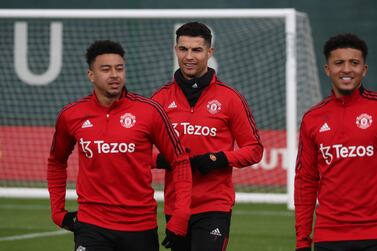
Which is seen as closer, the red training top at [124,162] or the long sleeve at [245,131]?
the red training top at [124,162]

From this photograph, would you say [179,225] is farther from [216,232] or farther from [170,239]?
[216,232]

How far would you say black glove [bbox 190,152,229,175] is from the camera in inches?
295

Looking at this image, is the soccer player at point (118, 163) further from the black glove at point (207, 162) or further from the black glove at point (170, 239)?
the black glove at point (207, 162)

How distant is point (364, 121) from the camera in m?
6.74

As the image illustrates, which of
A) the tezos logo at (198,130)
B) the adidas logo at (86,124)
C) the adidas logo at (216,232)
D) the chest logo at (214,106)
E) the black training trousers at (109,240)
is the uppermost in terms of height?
the chest logo at (214,106)

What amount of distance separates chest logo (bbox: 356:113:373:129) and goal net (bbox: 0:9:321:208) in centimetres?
915

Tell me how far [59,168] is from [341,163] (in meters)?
2.00

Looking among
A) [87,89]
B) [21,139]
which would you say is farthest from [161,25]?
[21,139]

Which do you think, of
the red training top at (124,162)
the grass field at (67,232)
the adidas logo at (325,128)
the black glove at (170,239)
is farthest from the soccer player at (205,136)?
the grass field at (67,232)

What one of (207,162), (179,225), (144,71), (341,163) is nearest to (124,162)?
(179,225)

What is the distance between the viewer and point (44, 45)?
18.6m

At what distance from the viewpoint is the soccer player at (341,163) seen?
6586 millimetres

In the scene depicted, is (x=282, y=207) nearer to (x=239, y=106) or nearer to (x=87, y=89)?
(x=87, y=89)

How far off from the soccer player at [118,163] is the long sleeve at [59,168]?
0.11m
